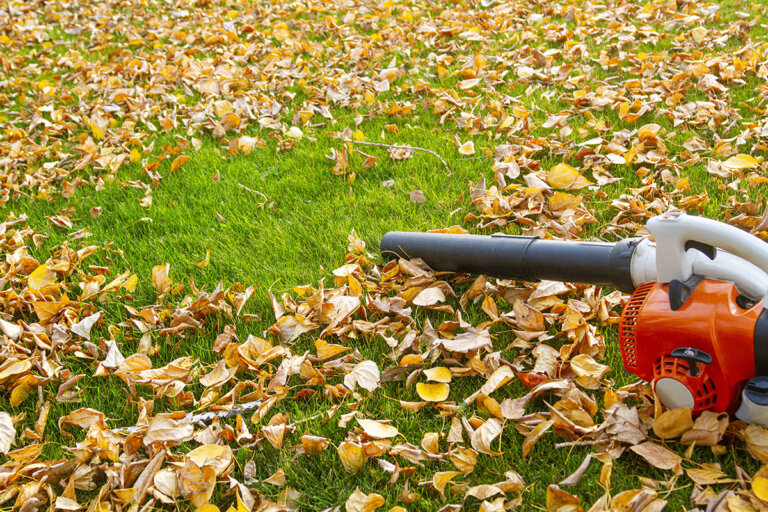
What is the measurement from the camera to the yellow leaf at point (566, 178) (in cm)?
295

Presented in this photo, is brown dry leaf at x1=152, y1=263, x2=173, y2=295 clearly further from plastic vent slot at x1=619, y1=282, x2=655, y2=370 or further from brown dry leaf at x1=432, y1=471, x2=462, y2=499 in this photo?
plastic vent slot at x1=619, y1=282, x2=655, y2=370

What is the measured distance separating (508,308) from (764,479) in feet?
3.34

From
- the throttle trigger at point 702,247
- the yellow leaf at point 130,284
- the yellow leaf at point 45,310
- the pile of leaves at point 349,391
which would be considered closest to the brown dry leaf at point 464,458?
the pile of leaves at point 349,391

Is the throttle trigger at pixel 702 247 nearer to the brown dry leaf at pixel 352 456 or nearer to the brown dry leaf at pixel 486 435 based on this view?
the brown dry leaf at pixel 486 435

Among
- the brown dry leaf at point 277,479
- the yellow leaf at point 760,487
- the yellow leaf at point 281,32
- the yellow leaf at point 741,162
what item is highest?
the yellow leaf at point 281,32

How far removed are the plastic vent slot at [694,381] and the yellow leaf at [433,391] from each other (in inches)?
25.4

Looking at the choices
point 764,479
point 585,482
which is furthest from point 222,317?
point 764,479

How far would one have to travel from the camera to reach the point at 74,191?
351cm

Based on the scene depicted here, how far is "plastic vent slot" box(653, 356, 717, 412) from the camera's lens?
1680mm

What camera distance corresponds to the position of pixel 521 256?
231 cm

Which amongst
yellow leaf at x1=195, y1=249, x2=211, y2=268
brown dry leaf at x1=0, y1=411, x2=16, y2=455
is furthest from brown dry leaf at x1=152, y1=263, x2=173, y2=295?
brown dry leaf at x1=0, y1=411, x2=16, y2=455

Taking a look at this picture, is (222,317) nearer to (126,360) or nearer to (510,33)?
(126,360)

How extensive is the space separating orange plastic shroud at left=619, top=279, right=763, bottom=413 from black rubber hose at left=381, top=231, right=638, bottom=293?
257 millimetres

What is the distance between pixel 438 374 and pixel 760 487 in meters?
0.94
